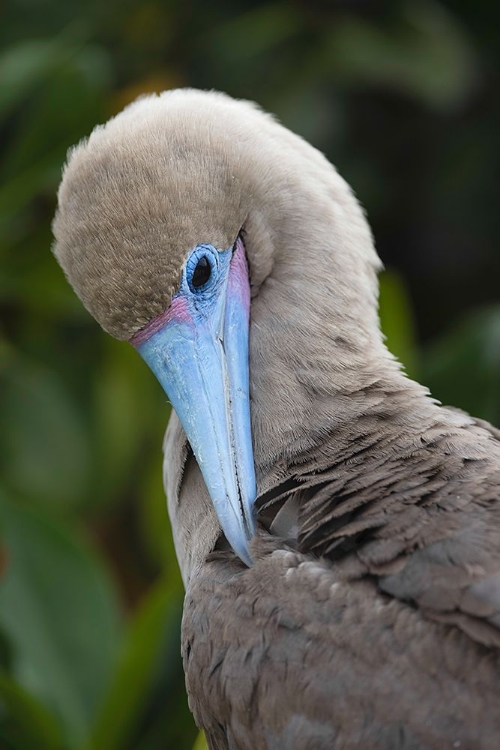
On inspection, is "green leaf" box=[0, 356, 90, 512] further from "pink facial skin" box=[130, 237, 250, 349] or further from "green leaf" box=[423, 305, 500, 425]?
"pink facial skin" box=[130, 237, 250, 349]

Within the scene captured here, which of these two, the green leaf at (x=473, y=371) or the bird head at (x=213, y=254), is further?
the green leaf at (x=473, y=371)

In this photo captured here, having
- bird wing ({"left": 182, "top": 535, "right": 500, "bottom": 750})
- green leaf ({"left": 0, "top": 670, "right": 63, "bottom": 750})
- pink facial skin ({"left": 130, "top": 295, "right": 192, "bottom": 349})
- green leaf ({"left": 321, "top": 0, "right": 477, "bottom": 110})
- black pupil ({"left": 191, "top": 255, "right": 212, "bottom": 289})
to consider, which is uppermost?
green leaf ({"left": 321, "top": 0, "right": 477, "bottom": 110})

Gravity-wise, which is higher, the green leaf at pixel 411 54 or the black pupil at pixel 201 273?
the green leaf at pixel 411 54

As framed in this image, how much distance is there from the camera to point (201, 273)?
2480 millimetres

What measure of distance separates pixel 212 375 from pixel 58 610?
1.47 m

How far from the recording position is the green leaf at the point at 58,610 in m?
3.45

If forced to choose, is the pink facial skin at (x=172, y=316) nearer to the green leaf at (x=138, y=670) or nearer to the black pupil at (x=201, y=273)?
the black pupil at (x=201, y=273)

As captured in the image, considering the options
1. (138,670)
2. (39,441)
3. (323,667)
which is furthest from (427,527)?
(39,441)

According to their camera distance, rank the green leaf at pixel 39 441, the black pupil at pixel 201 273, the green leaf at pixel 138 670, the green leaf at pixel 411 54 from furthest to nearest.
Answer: the green leaf at pixel 411 54
the green leaf at pixel 39 441
the green leaf at pixel 138 670
the black pupil at pixel 201 273

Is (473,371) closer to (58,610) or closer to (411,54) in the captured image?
(58,610)

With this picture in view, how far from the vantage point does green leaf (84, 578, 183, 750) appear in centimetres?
315

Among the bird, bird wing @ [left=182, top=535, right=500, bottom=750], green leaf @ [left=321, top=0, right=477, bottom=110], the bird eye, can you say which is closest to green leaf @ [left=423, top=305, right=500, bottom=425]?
the bird

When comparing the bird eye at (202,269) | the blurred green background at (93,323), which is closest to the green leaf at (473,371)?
the blurred green background at (93,323)

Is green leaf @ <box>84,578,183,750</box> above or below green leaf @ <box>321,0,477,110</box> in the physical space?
below
